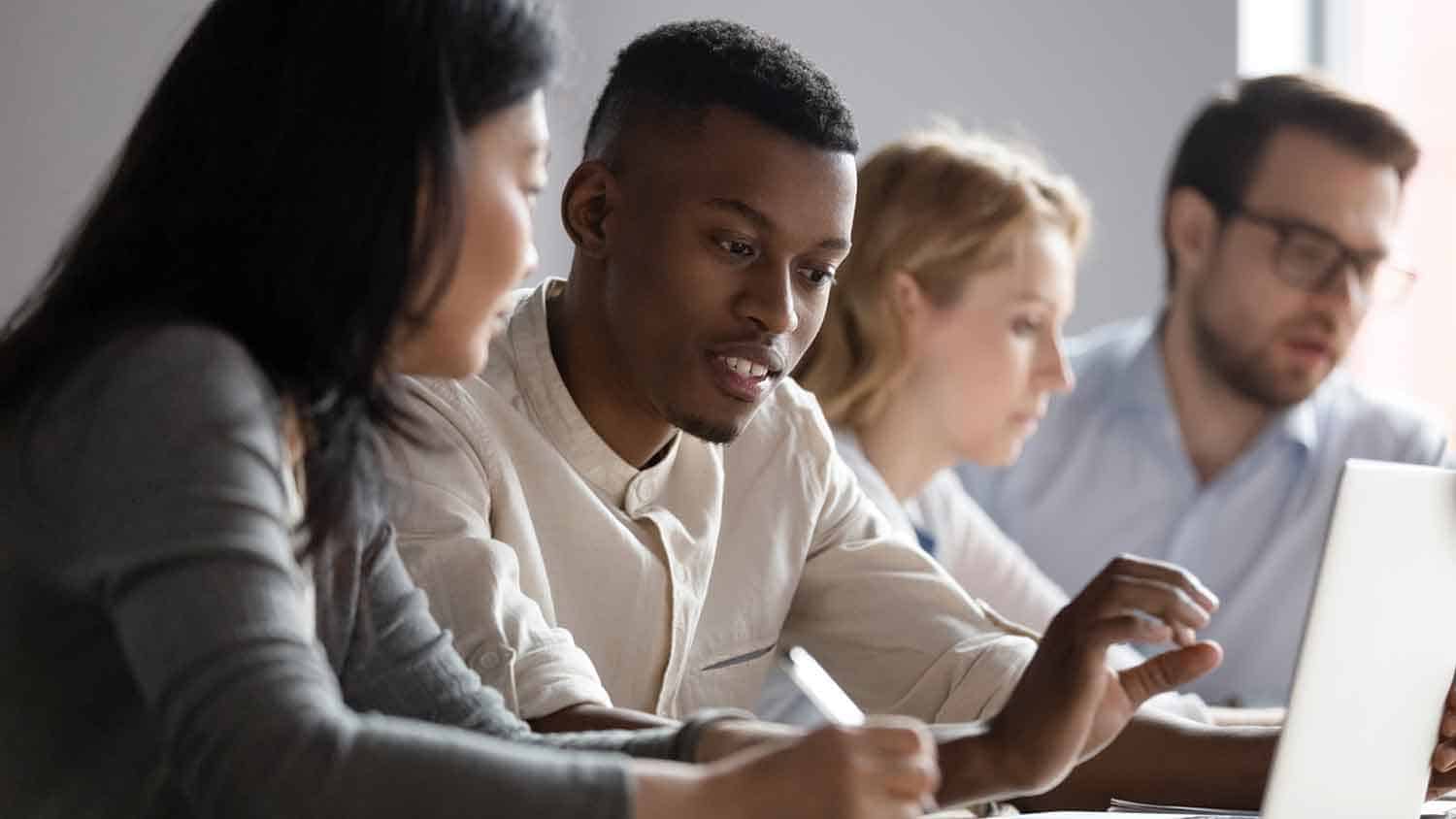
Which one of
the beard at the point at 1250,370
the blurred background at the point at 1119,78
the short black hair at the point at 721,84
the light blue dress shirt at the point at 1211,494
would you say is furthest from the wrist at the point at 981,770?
the beard at the point at 1250,370

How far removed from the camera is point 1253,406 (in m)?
2.86

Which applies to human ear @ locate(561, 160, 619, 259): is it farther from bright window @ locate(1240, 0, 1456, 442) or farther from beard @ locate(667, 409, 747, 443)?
bright window @ locate(1240, 0, 1456, 442)

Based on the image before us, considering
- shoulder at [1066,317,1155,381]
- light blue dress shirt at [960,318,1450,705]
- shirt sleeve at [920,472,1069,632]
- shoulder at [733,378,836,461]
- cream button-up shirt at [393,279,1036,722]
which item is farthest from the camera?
shoulder at [1066,317,1155,381]

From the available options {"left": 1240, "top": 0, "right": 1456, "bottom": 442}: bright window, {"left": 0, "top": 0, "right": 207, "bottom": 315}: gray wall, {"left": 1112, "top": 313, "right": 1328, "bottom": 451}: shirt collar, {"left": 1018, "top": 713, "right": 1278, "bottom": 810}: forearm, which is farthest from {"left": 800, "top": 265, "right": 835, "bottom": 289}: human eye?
{"left": 1240, "top": 0, "right": 1456, "bottom": 442}: bright window

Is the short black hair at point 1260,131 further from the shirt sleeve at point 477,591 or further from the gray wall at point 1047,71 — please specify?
the shirt sleeve at point 477,591

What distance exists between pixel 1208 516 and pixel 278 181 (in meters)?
2.10

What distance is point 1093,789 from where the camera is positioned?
4.58 feet

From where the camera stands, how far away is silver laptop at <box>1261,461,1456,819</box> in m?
1.06

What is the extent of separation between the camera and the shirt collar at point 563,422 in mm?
1451

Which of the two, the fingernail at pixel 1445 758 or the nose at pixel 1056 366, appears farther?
the nose at pixel 1056 366

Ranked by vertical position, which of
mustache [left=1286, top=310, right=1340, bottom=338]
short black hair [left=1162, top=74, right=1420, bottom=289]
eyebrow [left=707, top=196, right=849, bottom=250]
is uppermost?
short black hair [left=1162, top=74, right=1420, bottom=289]

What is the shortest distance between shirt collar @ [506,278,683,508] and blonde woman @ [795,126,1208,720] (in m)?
0.75

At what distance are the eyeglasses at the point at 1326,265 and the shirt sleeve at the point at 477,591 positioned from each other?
1.82m

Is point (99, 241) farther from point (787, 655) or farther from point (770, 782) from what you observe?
point (787, 655)
